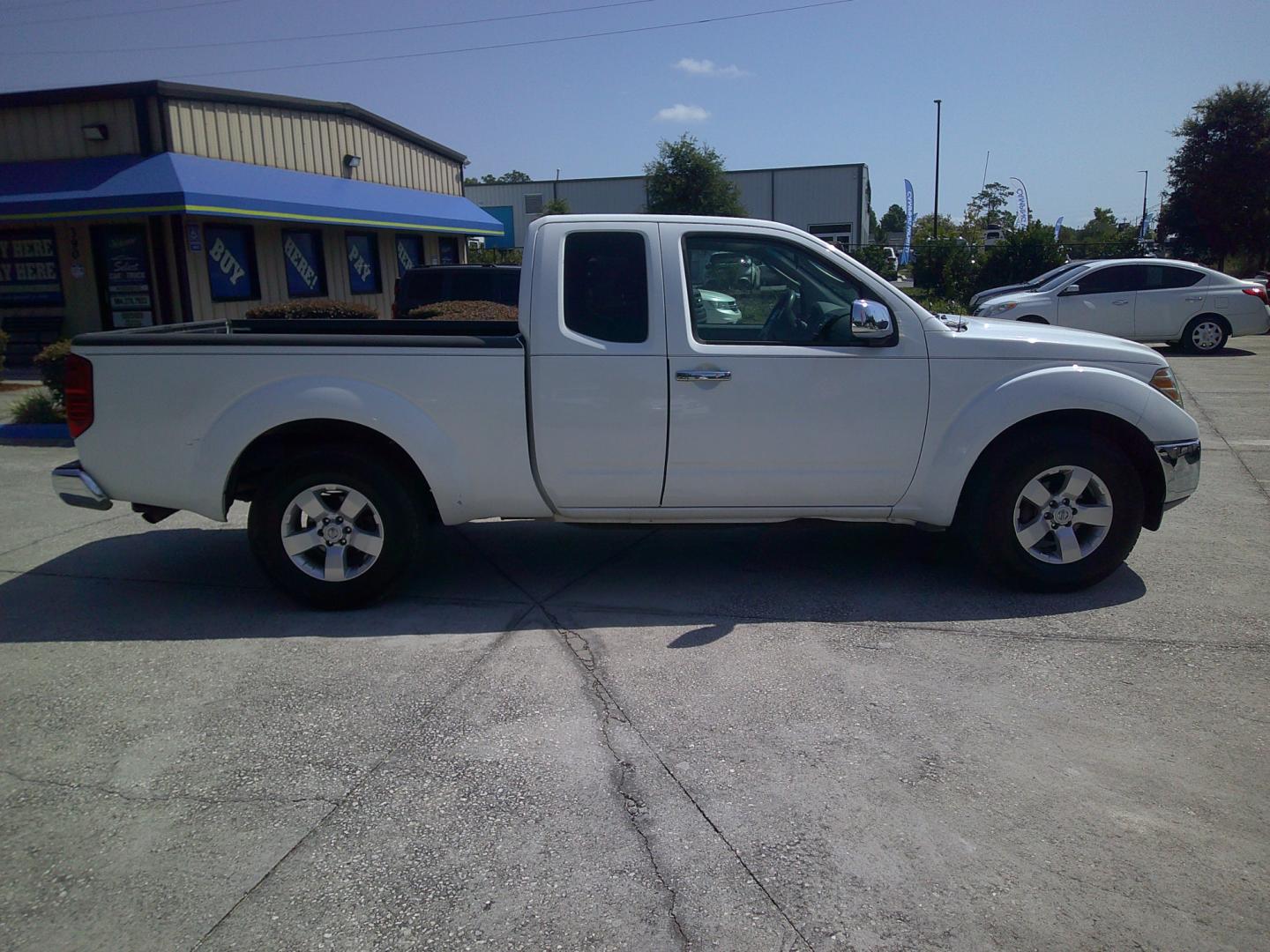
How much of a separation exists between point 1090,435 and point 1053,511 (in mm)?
456

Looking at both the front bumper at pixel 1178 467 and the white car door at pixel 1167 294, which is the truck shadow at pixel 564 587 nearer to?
the front bumper at pixel 1178 467

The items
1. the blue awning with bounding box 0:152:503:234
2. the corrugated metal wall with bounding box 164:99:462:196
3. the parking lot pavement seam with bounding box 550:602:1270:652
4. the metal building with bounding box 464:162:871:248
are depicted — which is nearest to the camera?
the parking lot pavement seam with bounding box 550:602:1270:652

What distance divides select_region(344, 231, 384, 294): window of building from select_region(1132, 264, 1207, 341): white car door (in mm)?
15119

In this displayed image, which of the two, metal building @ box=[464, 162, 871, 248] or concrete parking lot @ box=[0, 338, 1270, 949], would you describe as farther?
metal building @ box=[464, 162, 871, 248]

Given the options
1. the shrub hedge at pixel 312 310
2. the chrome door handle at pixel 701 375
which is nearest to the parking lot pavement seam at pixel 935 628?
the chrome door handle at pixel 701 375

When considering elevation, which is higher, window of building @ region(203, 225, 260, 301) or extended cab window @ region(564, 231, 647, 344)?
window of building @ region(203, 225, 260, 301)

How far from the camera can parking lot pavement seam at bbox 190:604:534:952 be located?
3037mm

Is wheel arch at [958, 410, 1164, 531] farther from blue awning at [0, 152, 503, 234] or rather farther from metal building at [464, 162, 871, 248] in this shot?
metal building at [464, 162, 871, 248]

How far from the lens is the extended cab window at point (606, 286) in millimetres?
5301

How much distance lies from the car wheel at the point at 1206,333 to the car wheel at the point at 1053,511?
1398 cm

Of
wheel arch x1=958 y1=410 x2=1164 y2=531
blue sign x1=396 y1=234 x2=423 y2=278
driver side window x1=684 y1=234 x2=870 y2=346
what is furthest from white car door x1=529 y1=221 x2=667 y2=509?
blue sign x1=396 y1=234 x2=423 y2=278

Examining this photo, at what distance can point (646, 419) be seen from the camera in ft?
17.3

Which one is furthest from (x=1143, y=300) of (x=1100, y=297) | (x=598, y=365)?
(x=598, y=365)

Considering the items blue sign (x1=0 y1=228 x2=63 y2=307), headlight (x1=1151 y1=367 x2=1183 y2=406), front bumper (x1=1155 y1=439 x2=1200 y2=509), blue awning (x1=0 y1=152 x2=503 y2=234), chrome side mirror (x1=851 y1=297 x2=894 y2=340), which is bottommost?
front bumper (x1=1155 y1=439 x2=1200 y2=509)
